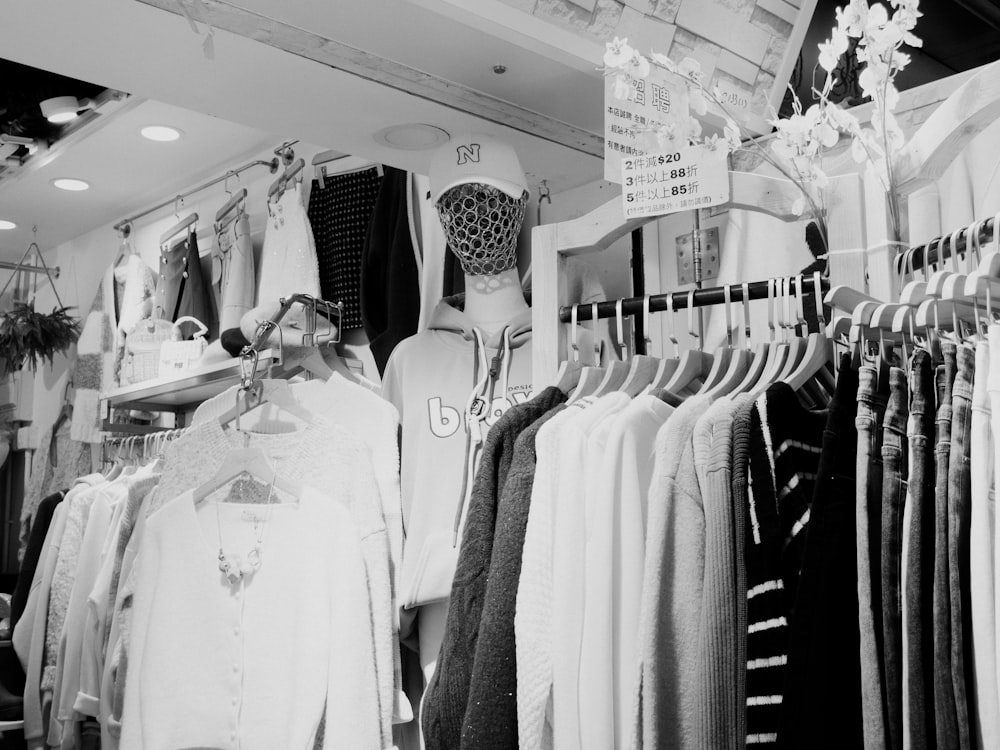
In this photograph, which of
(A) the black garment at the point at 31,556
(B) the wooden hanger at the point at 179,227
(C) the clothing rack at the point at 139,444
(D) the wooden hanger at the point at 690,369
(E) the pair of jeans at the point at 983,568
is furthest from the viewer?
(B) the wooden hanger at the point at 179,227

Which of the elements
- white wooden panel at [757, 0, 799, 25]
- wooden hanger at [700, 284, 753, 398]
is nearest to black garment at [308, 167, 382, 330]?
white wooden panel at [757, 0, 799, 25]

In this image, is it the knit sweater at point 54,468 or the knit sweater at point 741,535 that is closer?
the knit sweater at point 741,535

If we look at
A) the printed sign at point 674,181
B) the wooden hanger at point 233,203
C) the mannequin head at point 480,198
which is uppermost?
the wooden hanger at point 233,203

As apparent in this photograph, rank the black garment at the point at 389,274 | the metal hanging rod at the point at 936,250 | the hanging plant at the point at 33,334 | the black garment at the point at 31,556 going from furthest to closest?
1. the hanging plant at the point at 33,334
2. the black garment at the point at 31,556
3. the black garment at the point at 389,274
4. the metal hanging rod at the point at 936,250

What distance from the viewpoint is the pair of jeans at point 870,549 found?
3.53 ft

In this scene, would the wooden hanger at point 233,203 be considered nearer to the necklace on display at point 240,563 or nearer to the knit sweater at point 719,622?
the necklace on display at point 240,563

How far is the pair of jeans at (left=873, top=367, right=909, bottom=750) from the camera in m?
1.07

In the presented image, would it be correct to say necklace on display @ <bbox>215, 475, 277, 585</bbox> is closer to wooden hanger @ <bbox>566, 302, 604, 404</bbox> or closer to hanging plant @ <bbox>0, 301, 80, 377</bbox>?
wooden hanger @ <bbox>566, 302, 604, 404</bbox>

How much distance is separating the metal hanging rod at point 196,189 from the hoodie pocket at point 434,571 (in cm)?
186

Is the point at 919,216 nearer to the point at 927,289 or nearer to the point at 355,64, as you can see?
the point at 927,289

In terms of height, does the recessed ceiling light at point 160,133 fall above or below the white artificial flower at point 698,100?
above

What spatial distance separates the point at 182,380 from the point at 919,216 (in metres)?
2.16

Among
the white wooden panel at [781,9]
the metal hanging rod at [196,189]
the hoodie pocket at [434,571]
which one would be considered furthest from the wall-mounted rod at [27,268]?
the white wooden panel at [781,9]

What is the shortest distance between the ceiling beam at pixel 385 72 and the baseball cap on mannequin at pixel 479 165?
0.06m
